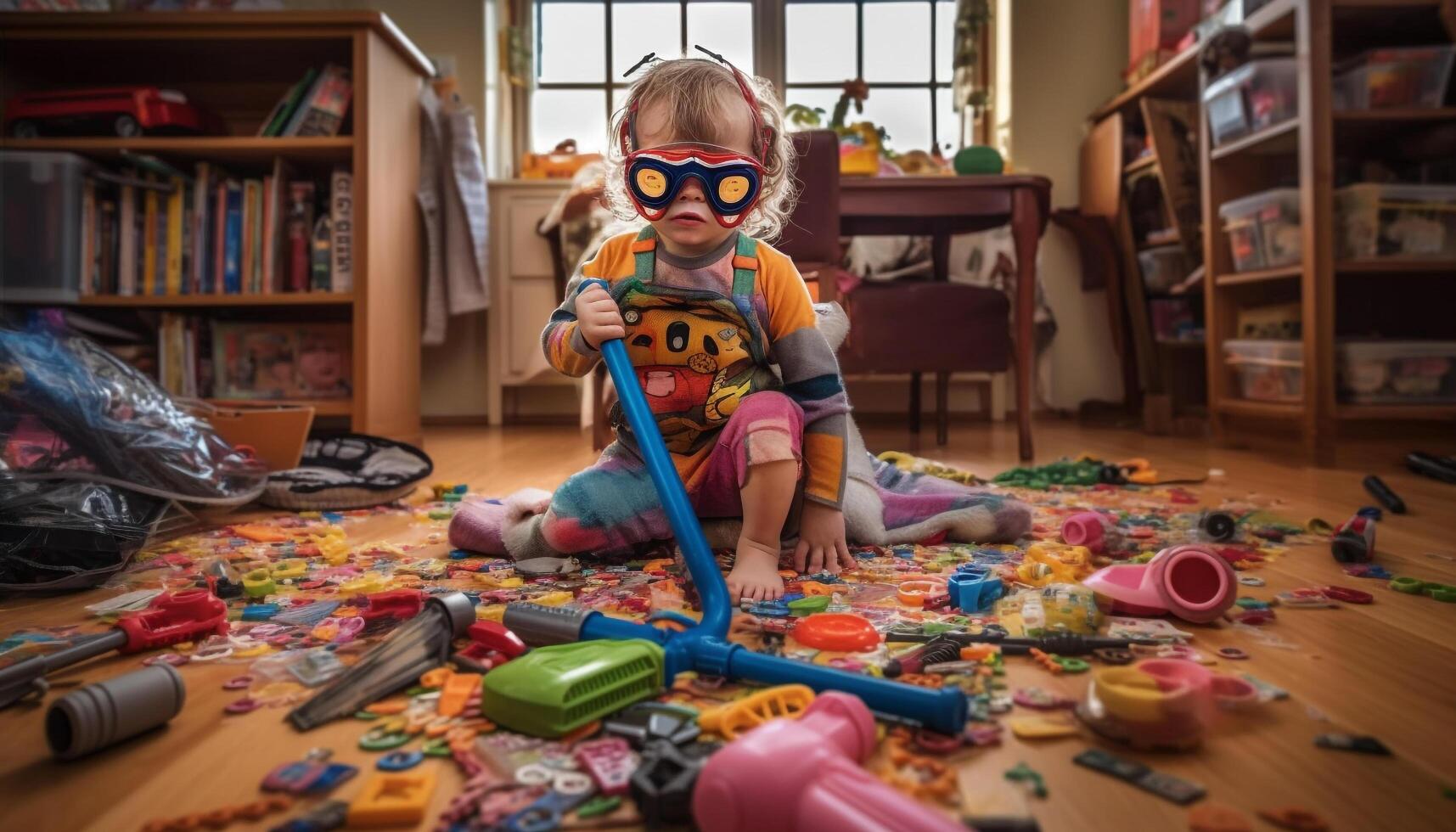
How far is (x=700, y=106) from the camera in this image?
1.05 metres

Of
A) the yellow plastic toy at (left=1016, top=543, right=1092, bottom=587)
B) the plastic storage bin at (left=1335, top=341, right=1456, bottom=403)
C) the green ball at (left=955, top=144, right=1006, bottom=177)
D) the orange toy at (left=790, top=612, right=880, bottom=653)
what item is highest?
the green ball at (left=955, top=144, right=1006, bottom=177)

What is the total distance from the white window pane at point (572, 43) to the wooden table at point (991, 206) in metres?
2.00

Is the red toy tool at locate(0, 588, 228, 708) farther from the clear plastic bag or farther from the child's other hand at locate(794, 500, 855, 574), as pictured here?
the child's other hand at locate(794, 500, 855, 574)

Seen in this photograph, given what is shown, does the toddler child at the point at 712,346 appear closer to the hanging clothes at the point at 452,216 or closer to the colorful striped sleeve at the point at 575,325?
the colorful striped sleeve at the point at 575,325

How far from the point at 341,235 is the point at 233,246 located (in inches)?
11.4

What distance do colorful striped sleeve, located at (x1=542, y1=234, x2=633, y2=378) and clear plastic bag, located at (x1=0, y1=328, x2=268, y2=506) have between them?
0.60 meters

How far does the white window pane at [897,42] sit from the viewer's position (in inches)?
154

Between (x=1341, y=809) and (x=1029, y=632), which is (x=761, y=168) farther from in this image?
(x=1341, y=809)

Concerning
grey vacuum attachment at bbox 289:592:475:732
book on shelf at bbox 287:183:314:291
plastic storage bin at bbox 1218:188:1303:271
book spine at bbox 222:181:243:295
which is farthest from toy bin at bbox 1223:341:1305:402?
book spine at bbox 222:181:243:295

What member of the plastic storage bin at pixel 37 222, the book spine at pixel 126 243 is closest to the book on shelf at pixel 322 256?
the book spine at pixel 126 243

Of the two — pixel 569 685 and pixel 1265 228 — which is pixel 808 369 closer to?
pixel 569 685

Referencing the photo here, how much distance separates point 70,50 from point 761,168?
2.33m

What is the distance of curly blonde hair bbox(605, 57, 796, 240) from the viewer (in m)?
1.05

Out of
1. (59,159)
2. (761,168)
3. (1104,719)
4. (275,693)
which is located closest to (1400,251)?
(761,168)
